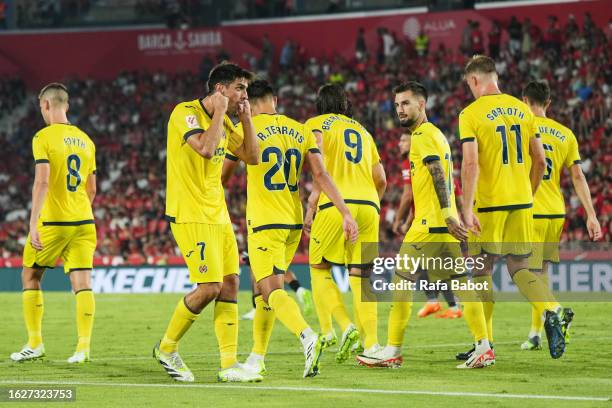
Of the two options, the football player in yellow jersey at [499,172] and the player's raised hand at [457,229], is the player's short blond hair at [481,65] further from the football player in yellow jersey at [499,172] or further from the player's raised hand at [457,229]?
the player's raised hand at [457,229]

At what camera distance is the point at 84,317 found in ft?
38.1

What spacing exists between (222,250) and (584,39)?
81.5ft

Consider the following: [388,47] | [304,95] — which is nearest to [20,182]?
[304,95]

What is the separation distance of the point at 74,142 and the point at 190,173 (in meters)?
2.80

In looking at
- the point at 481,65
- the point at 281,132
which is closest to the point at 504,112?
the point at 481,65

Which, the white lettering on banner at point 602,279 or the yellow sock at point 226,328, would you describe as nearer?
the yellow sock at point 226,328

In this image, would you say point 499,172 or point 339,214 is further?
point 339,214

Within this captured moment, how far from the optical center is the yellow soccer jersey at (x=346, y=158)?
11.4m

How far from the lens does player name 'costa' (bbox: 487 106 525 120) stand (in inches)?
422

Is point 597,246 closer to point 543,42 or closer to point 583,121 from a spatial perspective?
point 583,121

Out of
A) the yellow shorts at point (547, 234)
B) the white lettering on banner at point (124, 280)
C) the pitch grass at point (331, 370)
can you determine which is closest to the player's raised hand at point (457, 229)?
the pitch grass at point (331, 370)

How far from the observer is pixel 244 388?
9070 millimetres

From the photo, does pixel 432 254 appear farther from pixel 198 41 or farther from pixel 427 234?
pixel 198 41

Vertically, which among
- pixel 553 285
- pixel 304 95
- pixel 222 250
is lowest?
pixel 553 285
